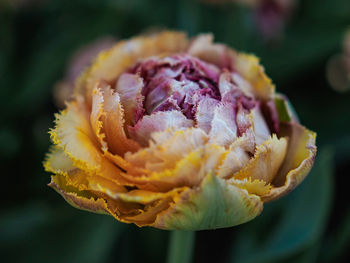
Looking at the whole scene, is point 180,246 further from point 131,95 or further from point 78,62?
point 78,62

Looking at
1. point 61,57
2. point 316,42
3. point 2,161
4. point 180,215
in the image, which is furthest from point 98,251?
point 316,42

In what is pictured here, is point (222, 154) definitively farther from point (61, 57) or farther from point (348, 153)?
point (61, 57)

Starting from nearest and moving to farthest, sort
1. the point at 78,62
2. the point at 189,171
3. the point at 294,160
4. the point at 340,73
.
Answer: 1. the point at 189,171
2. the point at 294,160
3. the point at 78,62
4. the point at 340,73

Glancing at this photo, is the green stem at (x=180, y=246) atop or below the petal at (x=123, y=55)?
below

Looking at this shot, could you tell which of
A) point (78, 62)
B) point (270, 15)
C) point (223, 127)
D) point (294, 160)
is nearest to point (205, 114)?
point (223, 127)

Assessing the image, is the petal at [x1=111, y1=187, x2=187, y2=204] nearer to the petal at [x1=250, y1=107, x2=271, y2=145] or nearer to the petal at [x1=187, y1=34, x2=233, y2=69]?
the petal at [x1=250, y1=107, x2=271, y2=145]

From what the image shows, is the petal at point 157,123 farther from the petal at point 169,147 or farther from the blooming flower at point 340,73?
the blooming flower at point 340,73

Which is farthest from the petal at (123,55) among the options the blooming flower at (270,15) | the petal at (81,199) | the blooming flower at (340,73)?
the blooming flower at (340,73)
